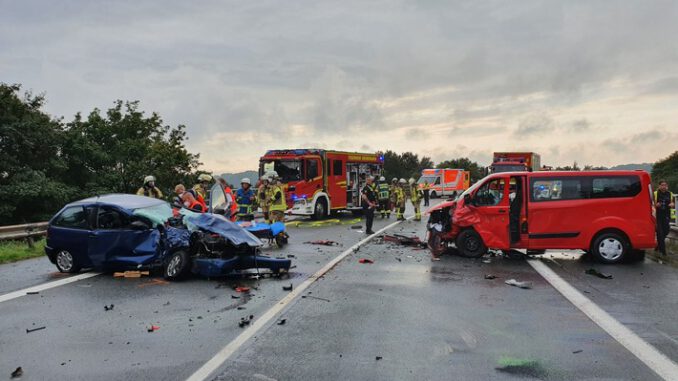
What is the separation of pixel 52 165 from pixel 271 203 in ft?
59.9

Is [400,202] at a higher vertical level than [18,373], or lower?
higher

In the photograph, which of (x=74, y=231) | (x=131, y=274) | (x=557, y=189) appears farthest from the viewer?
(x=557, y=189)

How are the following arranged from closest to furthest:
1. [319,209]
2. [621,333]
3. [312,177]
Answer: [621,333] → [312,177] → [319,209]

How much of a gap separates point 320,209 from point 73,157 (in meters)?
16.3

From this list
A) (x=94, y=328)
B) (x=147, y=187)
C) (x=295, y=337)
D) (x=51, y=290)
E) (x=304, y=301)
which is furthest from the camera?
(x=147, y=187)

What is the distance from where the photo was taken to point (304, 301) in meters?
7.59

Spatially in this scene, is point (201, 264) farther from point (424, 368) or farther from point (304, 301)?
point (424, 368)

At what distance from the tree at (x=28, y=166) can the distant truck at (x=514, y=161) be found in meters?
22.3

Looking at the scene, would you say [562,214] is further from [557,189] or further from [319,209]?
[319,209]

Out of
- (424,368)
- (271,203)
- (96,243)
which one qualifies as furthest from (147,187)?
(424,368)

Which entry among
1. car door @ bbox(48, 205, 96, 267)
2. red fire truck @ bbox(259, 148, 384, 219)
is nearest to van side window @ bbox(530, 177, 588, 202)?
car door @ bbox(48, 205, 96, 267)

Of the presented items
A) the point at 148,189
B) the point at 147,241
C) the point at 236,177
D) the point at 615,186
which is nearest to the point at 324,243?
the point at 148,189

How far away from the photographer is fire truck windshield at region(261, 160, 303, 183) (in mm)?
22609

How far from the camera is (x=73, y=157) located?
103ft
